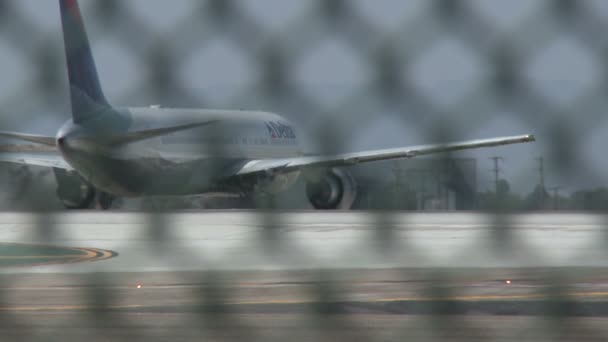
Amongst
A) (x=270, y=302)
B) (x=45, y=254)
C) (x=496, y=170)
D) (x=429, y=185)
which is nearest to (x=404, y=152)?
(x=429, y=185)

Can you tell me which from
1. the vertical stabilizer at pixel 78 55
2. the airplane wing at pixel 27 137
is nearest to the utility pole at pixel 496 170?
the vertical stabilizer at pixel 78 55

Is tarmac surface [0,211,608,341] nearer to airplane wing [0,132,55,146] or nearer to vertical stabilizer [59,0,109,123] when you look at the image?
airplane wing [0,132,55,146]

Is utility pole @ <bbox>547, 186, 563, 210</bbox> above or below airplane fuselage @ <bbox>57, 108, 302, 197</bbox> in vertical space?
below

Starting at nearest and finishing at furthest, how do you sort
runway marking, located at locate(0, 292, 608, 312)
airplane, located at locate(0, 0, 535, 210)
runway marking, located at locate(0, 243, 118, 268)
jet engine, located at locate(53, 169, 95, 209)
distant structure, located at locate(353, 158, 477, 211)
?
distant structure, located at locate(353, 158, 477, 211), airplane, located at locate(0, 0, 535, 210), runway marking, located at locate(0, 292, 608, 312), jet engine, located at locate(53, 169, 95, 209), runway marking, located at locate(0, 243, 118, 268)

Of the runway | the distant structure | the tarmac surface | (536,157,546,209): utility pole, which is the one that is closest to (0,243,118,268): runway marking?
the tarmac surface

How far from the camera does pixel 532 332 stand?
4270 millimetres

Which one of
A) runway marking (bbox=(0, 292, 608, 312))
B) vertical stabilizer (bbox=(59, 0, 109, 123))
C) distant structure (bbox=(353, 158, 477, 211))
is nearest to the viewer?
distant structure (bbox=(353, 158, 477, 211))

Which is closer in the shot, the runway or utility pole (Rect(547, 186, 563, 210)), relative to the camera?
utility pole (Rect(547, 186, 563, 210))

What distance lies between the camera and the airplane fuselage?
10.7ft

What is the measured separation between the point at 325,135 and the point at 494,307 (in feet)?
13.5

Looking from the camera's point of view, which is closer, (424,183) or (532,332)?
(424,183)

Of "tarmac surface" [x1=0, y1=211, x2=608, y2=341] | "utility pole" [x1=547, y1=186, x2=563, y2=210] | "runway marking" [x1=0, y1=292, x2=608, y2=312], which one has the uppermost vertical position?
"utility pole" [x1=547, y1=186, x2=563, y2=210]

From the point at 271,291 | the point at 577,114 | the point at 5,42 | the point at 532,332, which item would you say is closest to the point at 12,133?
the point at 5,42

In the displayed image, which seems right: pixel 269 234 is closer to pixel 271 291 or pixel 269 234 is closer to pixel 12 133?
pixel 12 133
